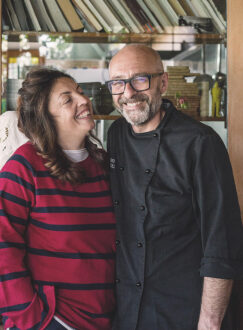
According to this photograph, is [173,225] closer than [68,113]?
Yes

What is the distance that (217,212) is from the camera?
60.8 inches

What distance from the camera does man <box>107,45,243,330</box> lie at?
1.55 meters

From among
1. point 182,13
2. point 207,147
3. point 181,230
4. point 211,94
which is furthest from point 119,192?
point 182,13

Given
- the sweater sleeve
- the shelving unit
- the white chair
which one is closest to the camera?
the sweater sleeve

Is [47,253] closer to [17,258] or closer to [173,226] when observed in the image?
[17,258]

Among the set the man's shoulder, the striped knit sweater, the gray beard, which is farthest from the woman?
the man's shoulder

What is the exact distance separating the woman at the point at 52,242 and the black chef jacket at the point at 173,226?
87mm

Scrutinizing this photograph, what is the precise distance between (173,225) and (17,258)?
1.81 ft

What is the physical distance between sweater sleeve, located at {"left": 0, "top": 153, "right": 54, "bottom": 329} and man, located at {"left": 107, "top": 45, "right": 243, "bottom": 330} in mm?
314

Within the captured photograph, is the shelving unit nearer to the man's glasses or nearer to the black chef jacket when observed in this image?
the man's glasses

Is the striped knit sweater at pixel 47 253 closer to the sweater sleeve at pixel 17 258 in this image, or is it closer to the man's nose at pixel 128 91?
the sweater sleeve at pixel 17 258

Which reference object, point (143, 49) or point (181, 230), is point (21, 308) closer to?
point (181, 230)

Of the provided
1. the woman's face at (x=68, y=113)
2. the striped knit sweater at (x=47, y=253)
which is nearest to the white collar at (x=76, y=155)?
the woman's face at (x=68, y=113)

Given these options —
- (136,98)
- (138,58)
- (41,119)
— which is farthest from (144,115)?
(41,119)
